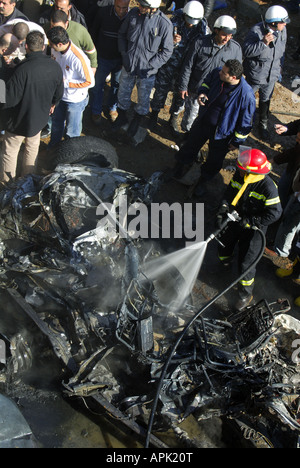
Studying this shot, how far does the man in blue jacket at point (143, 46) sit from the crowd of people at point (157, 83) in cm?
2

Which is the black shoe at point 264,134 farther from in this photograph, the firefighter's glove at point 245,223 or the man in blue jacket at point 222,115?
the firefighter's glove at point 245,223

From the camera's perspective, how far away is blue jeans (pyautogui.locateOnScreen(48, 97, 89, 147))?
6754 mm

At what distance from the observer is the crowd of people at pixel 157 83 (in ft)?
18.3

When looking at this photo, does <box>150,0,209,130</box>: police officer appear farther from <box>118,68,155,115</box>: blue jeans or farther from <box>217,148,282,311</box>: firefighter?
<box>217,148,282,311</box>: firefighter

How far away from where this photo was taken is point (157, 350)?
4648 mm

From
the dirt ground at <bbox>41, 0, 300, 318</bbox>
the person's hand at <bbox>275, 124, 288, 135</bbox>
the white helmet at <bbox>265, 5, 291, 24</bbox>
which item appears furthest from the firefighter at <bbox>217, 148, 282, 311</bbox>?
the white helmet at <bbox>265, 5, 291, 24</bbox>

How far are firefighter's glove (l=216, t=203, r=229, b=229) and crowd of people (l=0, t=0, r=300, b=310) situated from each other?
2 cm

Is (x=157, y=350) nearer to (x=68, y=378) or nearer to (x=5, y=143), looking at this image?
(x=68, y=378)

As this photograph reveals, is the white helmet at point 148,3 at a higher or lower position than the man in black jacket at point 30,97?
higher

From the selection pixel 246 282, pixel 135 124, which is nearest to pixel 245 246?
pixel 246 282

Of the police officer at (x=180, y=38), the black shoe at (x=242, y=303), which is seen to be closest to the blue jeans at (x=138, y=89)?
the police officer at (x=180, y=38)

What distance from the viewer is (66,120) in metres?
6.94

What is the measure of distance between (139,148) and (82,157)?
2063 millimetres

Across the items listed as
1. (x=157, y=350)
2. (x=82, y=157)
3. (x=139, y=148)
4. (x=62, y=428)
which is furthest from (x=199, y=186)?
(x=62, y=428)
